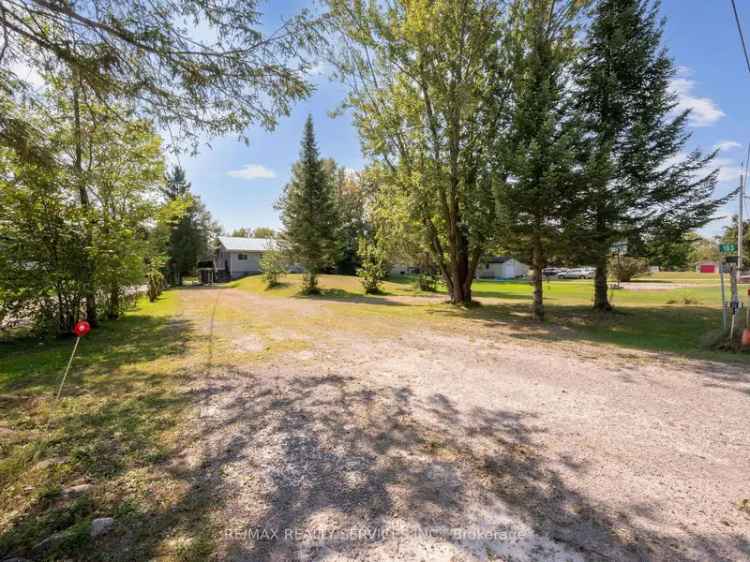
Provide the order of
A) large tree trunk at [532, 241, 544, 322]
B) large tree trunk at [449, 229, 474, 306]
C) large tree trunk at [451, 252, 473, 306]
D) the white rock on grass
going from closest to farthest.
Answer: the white rock on grass
large tree trunk at [532, 241, 544, 322]
large tree trunk at [449, 229, 474, 306]
large tree trunk at [451, 252, 473, 306]

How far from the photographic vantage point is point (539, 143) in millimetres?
8789

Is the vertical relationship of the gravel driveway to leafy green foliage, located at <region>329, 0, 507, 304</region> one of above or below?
below

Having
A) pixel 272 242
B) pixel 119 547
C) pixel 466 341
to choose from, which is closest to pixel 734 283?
pixel 466 341

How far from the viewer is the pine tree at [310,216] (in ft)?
69.5

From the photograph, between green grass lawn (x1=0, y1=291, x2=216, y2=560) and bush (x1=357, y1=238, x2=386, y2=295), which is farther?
bush (x1=357, y1=238, x2=386, y2=295)

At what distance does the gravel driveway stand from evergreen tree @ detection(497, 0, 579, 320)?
483cm

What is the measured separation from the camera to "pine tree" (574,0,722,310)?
37.1ft

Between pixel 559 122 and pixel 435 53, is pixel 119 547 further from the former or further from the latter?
pixel 435 53

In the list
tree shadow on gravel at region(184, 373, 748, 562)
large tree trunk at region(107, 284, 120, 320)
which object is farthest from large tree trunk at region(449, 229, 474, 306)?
large tree trunk at region(107, 284, 120, 320)

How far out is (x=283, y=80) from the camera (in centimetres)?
468

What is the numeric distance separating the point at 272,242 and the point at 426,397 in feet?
86.9

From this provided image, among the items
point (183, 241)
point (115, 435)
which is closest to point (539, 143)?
point (115, 435)

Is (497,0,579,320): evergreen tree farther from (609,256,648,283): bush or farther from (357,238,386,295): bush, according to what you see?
(609,256,648,283): bush

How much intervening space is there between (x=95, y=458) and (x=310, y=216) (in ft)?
65.1
